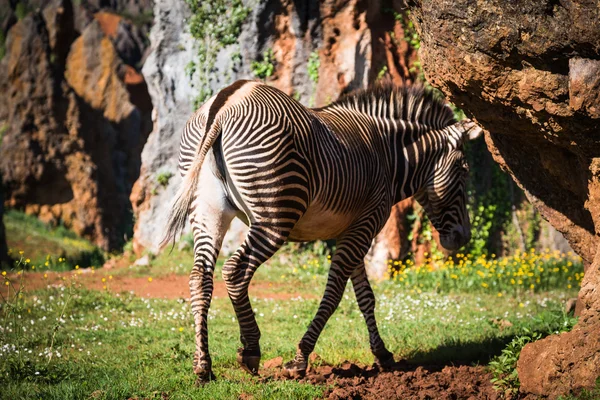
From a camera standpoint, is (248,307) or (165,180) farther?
(165,180)

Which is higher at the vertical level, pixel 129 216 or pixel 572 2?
pixel 572 2

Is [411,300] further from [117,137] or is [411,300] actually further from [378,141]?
[117,137]

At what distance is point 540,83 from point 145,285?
26.6ft

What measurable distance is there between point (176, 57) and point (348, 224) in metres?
9.09

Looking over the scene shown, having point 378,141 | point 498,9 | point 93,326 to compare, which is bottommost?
point 93,326

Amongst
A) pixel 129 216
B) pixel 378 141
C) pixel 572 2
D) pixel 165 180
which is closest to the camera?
pixel 572 2

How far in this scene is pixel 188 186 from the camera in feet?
19.5

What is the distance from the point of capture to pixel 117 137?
29.8m

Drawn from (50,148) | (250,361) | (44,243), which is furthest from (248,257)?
(50,148)

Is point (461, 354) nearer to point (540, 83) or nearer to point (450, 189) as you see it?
→ point (450, 189)

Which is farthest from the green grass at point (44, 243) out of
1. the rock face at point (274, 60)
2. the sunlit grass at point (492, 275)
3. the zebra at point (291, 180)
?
the zebra at point (291, 180)

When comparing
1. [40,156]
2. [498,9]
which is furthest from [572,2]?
[40,156]

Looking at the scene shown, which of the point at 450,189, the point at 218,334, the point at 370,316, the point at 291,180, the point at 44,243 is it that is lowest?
the point at 44,243

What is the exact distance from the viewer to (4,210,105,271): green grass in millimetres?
16609
